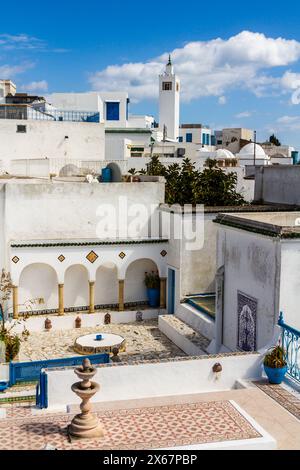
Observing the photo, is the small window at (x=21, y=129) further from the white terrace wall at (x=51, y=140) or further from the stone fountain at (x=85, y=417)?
the stone fountain at (x=85, y=417)

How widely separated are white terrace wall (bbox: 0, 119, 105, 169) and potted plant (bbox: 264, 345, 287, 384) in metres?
19.6

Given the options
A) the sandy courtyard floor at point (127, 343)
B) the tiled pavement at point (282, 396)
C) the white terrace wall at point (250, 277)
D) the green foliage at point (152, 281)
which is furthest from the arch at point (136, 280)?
the tiled pavement at point (282, 396)

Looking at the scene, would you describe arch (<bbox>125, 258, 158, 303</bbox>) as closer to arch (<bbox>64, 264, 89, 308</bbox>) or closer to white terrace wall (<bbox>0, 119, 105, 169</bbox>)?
arch (<bbox>64, 264, 89, 308</bbox>)

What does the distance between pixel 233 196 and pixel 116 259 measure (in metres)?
4.91

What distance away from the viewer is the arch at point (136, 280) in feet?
56.6

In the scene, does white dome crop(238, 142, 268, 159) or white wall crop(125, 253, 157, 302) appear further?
white dome crop(238, 142, 268, 159)

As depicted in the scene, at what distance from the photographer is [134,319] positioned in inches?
643

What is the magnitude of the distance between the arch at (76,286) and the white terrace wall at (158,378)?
8376mm

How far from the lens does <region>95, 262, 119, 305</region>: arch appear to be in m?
16.9

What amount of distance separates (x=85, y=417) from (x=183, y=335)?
7.29m

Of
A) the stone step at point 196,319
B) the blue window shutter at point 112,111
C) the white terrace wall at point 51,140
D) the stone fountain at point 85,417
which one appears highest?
the blue window shutter at point 112,111

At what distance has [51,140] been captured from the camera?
2667 centimetres

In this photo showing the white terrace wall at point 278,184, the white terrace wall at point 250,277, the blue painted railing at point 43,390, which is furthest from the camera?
the white terrace wall at point 278,184

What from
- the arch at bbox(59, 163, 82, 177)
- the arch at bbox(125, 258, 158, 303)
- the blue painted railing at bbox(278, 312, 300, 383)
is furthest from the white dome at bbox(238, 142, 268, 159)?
the blue painted railing at bbox(278, 312, 300, 383)
